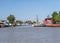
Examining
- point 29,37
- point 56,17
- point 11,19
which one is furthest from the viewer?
point 11,19

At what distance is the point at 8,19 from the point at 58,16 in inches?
2675

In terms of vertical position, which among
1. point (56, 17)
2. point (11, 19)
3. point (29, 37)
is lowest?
point (29, 37)

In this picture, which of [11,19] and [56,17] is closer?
[56,17]

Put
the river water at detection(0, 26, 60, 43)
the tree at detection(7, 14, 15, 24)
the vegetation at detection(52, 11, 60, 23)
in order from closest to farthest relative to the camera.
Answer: the river water at detection(0, 26, 60, 43), the vegetation at detection(52, 11, 60, 23), the tree at detection(7, 14, 15, 24)

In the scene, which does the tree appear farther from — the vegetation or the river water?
the river water

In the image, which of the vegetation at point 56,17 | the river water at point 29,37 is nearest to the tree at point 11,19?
the vegetation at point 56,17

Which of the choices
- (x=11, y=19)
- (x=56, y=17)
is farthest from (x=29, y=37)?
(x=11, y=19)

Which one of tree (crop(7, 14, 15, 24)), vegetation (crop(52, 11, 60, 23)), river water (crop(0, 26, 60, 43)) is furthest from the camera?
tree (crop(7, 14, 15, 24))

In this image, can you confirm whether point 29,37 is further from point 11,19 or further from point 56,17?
point 11,19

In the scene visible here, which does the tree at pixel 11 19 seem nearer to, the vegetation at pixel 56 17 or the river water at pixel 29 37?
the vegetation at pixel 56 17

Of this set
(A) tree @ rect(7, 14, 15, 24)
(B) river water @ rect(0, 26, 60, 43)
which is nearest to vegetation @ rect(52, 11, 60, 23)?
(A) tree @ rect(7, 14, 15, 24)

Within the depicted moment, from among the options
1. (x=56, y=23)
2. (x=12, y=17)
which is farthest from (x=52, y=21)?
(x=12, y=17)

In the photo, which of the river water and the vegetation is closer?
the river water

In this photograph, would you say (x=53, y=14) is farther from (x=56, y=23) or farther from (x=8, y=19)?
(x=8, y=19)
